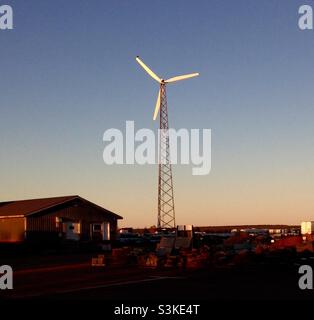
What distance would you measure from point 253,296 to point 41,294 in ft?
20.1

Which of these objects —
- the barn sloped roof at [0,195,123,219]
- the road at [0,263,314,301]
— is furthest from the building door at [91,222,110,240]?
the road at [0,263,314,301]

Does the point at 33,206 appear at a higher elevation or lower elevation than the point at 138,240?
higher

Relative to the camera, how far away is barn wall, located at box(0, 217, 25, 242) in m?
41.3

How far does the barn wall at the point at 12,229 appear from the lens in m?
41.3

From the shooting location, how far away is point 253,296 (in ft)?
50.4

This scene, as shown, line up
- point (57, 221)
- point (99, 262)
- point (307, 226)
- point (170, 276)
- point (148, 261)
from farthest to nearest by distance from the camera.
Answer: point (307, 226), point (57, 221), point (99, 262), point (148, 261), point (170, 276)

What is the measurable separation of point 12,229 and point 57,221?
3428 mm

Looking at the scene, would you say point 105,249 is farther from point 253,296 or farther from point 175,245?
point 253,296

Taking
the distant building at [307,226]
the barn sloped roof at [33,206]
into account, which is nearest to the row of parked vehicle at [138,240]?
the barn sloped roof at [33,206]

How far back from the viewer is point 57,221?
4256cm

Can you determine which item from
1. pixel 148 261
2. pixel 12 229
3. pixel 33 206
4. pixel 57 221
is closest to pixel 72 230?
pixel 57 221

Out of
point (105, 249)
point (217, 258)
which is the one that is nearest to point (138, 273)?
point (217, 258)

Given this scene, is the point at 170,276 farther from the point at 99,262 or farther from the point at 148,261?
the point at 99,262

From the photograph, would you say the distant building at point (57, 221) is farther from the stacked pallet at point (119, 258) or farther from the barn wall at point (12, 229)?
the stacked pallet at point (119, 258)
